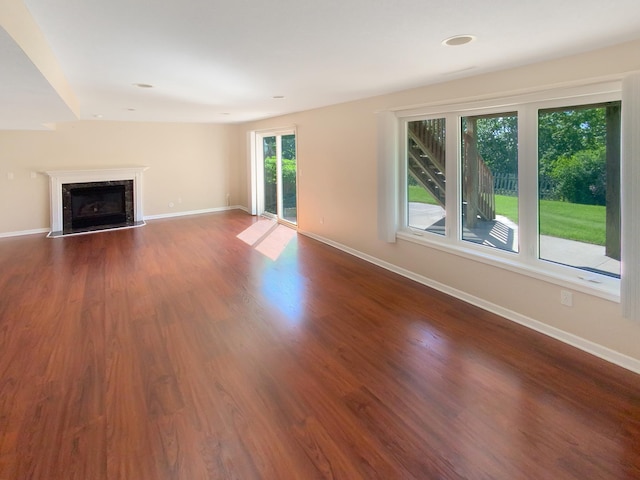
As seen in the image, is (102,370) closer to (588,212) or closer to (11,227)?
(588,212)

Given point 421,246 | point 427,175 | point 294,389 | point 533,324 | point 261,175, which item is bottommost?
point 294,389

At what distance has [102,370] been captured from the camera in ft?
9.04

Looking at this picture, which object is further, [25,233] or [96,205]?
[96,205]

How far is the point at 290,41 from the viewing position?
2.64 metres

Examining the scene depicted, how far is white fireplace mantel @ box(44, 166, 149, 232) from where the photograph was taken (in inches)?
290

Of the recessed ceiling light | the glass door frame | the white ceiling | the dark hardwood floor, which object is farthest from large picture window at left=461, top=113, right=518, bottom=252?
the glass door frame

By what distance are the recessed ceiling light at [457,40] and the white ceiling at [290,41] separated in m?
0.05

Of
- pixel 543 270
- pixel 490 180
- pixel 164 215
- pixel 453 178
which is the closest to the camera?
pixel 543 270

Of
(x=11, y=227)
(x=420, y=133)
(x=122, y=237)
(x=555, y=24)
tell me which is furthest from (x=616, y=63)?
(x=11, y=227)

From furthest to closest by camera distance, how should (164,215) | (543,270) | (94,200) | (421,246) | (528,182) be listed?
(164,215), (94,200), (421,246), (528,182), (543,270)

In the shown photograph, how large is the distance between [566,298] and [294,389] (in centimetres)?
234

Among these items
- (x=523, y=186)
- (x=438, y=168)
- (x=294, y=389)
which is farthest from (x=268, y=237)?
(x=294, y=389)

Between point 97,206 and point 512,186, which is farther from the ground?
point 97,206

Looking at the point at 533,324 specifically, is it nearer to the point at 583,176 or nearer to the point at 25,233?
the point at 583,176
